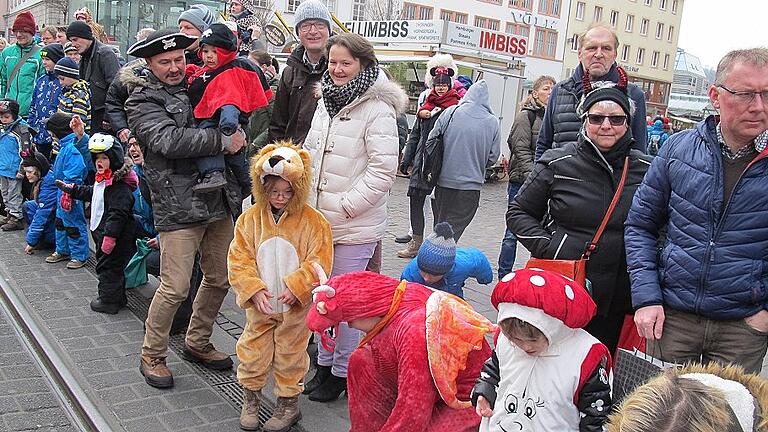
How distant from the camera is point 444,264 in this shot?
423cm

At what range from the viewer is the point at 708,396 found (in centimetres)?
152

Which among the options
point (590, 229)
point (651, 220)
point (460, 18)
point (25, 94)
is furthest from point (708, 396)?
point (460, 18)

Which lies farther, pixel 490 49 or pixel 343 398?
pixel 490 49

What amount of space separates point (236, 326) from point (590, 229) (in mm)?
3213

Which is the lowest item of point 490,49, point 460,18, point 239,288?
point 239,288

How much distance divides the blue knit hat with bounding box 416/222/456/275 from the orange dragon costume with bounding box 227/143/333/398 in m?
0.64

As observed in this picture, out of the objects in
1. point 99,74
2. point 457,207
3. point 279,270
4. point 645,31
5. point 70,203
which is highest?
point 645,31

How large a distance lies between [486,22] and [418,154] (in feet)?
158

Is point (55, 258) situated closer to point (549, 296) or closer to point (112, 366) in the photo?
point (112, 366)

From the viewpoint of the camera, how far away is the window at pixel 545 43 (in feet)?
174

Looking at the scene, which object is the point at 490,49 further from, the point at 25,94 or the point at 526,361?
the point at 526,361

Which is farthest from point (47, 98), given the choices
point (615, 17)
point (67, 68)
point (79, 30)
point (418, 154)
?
point (615, 17)

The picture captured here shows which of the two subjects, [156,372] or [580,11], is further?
[580,11]

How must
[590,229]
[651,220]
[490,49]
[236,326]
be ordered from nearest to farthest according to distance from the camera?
[651,220] → [590,229] → [236,326] → [490,49]
